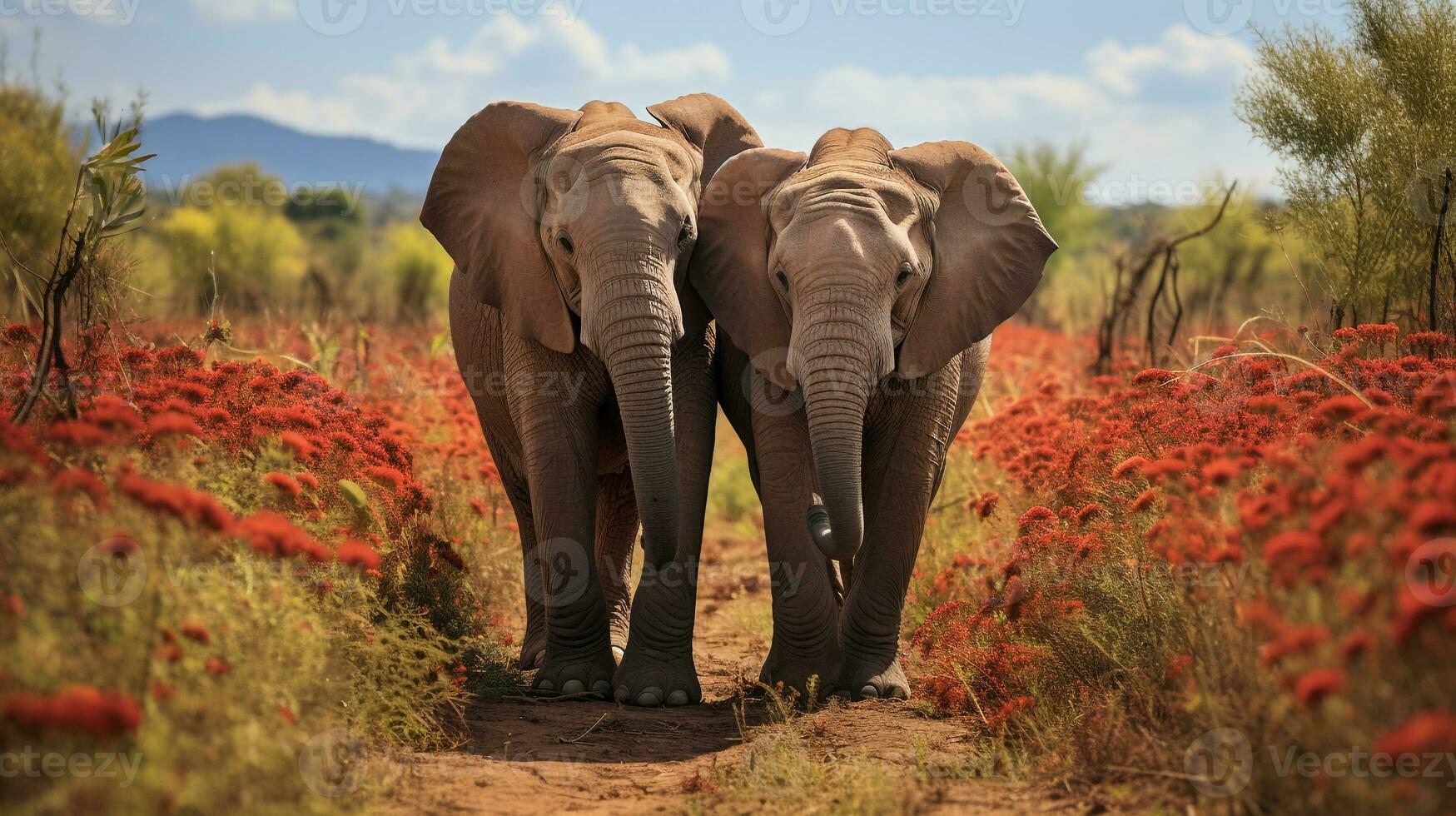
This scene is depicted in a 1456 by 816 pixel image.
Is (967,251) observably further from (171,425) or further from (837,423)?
(171,425)

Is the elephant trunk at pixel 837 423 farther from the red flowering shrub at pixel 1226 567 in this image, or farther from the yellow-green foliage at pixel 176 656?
the yellow-green foliage at pixel 176 656

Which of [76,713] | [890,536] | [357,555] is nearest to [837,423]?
[890,536]

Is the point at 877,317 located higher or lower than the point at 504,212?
lower

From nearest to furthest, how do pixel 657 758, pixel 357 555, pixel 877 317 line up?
pixel 357 555, pixel 657 758, pixel 877 317

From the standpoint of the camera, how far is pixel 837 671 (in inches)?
292

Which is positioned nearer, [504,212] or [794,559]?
[794,559]

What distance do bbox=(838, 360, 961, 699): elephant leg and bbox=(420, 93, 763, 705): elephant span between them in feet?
3.23

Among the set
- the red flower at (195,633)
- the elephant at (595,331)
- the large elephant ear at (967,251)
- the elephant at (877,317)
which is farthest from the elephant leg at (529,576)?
the red flower at (195,633)

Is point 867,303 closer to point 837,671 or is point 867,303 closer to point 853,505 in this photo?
point 853,505

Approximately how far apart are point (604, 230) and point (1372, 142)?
22.5ft

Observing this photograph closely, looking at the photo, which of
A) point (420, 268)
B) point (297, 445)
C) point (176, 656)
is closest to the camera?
point (176, 656)

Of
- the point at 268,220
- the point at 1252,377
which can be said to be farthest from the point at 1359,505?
the point at 268,220

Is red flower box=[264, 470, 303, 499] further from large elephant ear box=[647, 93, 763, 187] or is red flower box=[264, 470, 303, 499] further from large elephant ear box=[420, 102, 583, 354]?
large elephant ear box=[647, 93, 763, 187]

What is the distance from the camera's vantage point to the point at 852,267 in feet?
21.6
